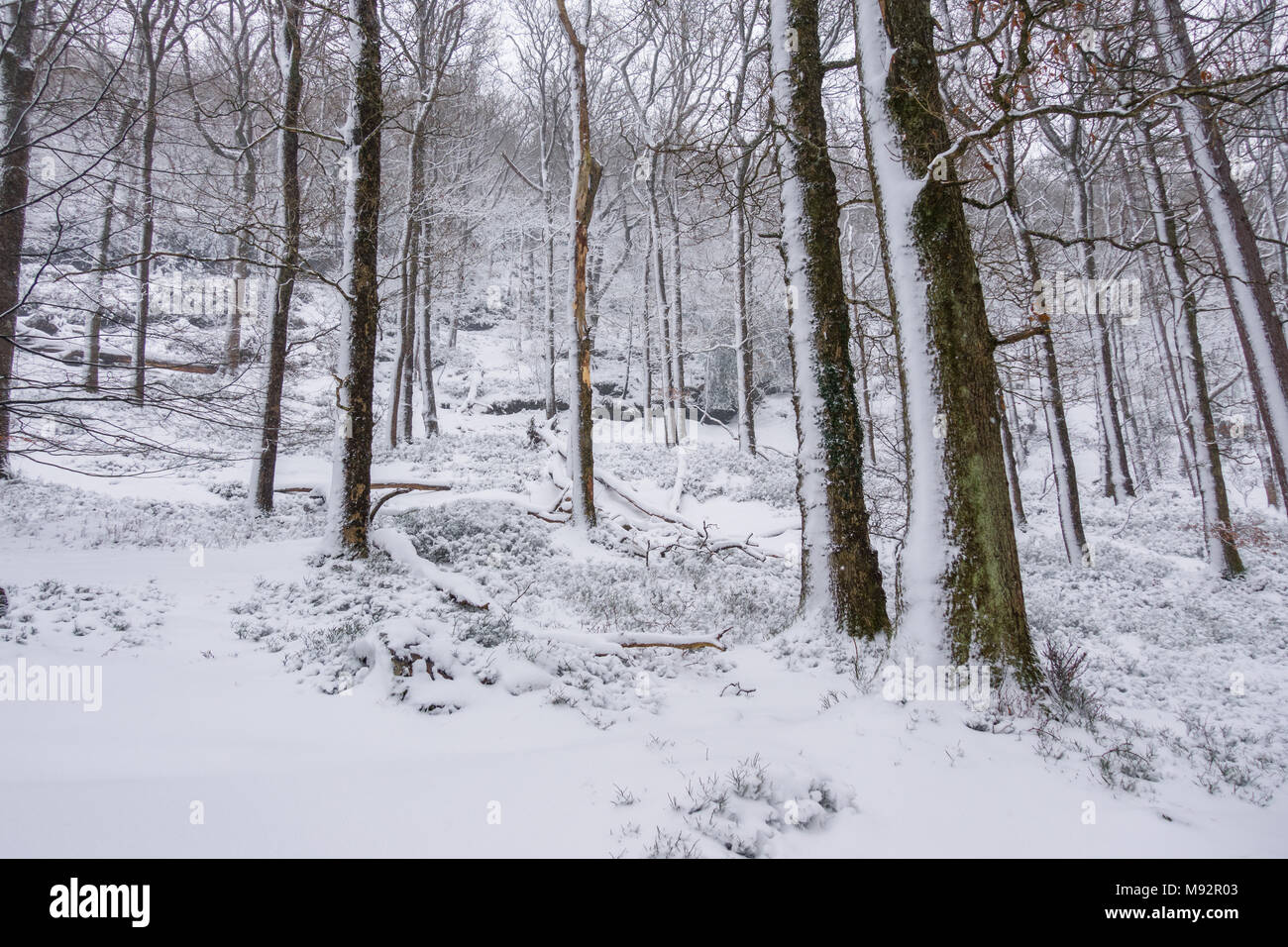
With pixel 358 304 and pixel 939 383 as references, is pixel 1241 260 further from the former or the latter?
pixel 358 304

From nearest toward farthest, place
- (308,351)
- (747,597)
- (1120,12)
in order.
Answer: (747,597) → (1120,12) → (308,351)

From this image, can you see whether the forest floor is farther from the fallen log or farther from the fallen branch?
the fallen log

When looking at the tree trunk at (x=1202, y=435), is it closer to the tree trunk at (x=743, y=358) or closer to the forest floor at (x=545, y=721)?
the forest floor at (x=545, y=721)

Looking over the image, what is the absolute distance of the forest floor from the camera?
8.66 ft

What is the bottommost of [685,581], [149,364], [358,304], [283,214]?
[685,581]

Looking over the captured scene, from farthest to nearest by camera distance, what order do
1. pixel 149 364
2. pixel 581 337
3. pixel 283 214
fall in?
pixel 581 337 → pixel 283 214 → pixel 149 364

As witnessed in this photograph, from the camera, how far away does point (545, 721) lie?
3.89m

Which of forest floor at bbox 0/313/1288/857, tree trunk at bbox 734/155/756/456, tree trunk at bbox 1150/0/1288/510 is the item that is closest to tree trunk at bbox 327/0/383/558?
forest floor at bbox 0/313/1288/857

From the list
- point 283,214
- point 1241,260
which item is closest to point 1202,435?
point 1241,260

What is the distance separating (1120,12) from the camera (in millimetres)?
9516

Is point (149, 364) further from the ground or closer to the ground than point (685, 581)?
further from the ground
